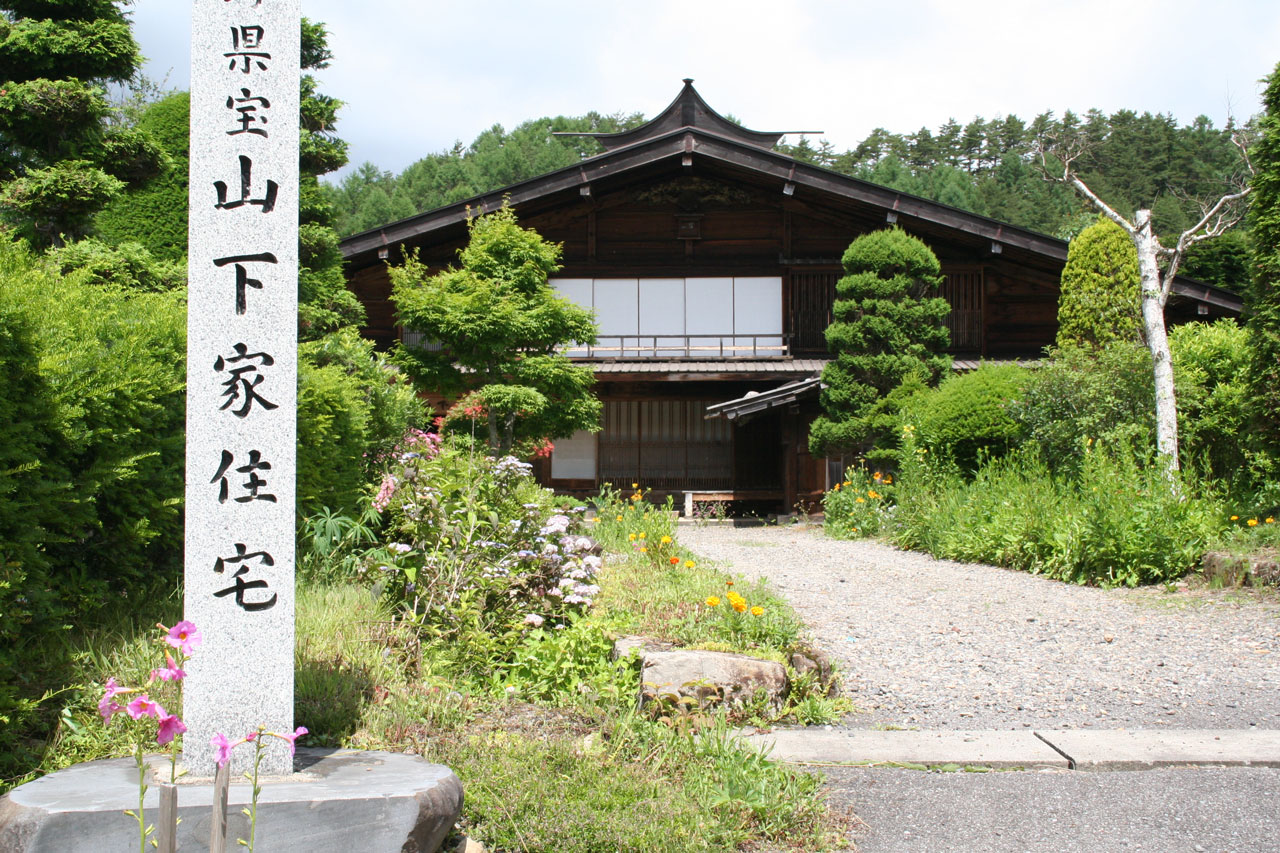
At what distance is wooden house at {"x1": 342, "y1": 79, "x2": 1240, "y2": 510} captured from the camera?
54.7ft

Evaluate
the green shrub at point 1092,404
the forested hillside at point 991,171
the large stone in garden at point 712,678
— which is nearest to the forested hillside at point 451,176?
the forested hillside at point 991,171

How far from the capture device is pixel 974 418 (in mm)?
11266

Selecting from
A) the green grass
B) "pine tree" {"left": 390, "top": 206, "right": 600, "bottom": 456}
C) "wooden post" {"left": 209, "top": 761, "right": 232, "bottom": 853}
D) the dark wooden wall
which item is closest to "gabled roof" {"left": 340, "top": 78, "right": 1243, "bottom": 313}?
the dark wooden wall

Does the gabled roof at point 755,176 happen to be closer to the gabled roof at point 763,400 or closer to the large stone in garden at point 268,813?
the gabled roof at point 763,400

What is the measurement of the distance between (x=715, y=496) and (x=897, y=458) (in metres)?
4.22

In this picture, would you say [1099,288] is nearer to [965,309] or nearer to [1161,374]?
[965,309]

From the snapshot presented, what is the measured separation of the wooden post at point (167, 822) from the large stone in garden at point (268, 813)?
77 centimetres

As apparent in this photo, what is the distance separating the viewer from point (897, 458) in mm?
12539

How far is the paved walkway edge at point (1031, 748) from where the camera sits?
11.6 feet

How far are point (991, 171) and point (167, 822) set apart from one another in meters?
65.8

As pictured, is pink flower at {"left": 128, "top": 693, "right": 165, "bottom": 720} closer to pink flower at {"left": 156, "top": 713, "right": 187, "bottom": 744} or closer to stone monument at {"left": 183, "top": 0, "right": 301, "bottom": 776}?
pink flower at {"left": 156, "top": 713, "right": 187, "bottom": 744}

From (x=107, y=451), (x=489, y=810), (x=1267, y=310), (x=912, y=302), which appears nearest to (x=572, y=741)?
(x=489, y=810)

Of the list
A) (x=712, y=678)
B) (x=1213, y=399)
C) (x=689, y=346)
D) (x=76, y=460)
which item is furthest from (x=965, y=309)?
(x=76, y=460)

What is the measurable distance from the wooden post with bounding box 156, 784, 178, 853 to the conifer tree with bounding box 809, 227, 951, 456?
490 inches
